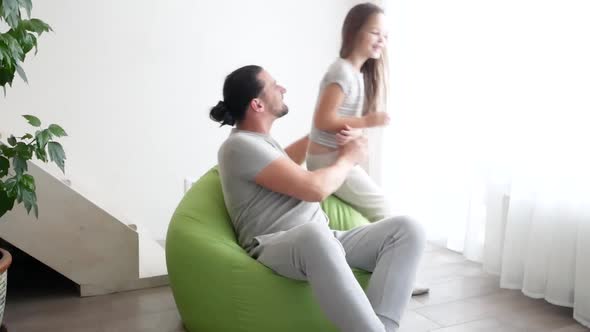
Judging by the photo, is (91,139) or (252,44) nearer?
(91,139)

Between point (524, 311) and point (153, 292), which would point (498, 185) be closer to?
point (524, 311)

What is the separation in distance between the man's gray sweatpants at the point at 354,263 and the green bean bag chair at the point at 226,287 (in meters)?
0.06

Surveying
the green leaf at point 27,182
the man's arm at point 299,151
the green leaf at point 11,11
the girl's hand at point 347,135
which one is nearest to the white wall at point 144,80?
the green leaf at point 27,182

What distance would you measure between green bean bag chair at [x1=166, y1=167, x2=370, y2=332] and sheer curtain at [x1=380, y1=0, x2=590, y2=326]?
100 centimetres

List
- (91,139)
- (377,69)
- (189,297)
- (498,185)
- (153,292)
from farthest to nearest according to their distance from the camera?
(91,139) < (498,185) < (153,292) < (377,69) < (189,297)

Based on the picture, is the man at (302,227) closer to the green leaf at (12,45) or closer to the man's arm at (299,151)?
the man's arm at (299,151)

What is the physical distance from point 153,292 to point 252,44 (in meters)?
1.77

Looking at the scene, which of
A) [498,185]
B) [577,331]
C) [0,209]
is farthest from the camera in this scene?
[498,185]

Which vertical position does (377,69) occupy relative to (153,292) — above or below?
above

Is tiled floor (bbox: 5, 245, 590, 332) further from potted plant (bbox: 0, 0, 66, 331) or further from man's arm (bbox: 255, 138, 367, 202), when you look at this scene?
man's arm (bbox: 255, 138, 367, 202)

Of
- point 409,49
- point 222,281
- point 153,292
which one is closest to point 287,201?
point 222,281

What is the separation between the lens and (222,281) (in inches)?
72.7

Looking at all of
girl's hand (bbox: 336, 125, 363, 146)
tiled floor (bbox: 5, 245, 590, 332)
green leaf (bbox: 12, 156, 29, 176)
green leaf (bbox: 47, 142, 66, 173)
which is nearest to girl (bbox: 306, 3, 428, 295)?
girl's hand (bbox: 336, 125, 363, 146)

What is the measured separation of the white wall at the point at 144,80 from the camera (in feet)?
10.3
